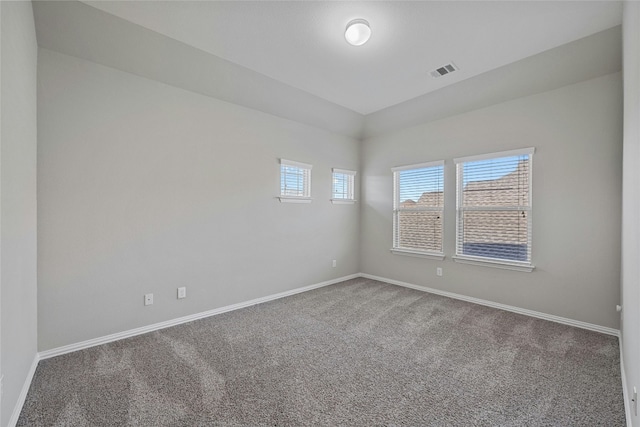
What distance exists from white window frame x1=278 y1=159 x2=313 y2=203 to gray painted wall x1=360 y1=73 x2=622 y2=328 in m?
2.07

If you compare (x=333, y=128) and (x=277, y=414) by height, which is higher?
(x=333, y=128)

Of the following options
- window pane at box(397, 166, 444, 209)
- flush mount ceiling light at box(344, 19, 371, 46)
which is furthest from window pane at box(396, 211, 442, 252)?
flush mount ceiling light at box(344, 19, 371, 46)

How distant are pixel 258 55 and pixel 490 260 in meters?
3.85

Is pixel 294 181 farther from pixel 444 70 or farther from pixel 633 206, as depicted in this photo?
pixel 633 206

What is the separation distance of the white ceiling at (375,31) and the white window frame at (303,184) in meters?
1.24

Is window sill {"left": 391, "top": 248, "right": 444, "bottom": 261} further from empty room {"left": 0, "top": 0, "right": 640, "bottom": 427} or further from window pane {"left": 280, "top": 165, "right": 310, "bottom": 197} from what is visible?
window pane {"left": 280, "top": 165, "right": 310, "bottom": 197}

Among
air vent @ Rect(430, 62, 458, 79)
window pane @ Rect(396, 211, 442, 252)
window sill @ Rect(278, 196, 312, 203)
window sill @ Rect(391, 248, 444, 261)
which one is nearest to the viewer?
air vent @ Rect(430, 62, 458, 79)

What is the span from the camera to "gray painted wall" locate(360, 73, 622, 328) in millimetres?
2826

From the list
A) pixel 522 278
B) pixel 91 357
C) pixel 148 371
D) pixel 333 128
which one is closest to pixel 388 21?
pixel 333 128

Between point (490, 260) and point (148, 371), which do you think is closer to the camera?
point (148, 371)

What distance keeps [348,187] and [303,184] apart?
110cm

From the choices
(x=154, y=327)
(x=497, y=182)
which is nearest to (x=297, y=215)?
(x=154, y=327)

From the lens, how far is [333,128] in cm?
469

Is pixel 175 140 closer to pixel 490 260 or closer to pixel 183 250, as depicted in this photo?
pixel 183 250
